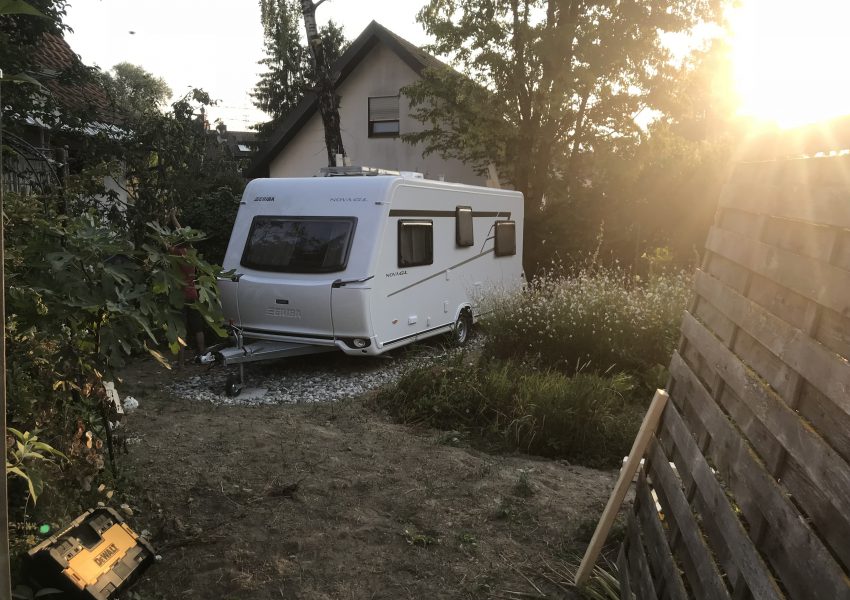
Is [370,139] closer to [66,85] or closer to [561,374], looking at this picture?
[66,85]

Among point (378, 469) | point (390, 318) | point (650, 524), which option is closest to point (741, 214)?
point (650, 524)

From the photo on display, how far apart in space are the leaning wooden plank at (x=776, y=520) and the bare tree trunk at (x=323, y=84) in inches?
508

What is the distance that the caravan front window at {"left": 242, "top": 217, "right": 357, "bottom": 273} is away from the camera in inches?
353

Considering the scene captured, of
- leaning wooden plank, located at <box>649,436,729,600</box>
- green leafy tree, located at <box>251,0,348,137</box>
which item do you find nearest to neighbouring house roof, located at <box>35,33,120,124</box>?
leaning wooden plank, located at <box>649,436,729,600</box>

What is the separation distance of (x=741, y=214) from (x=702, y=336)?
481 mm

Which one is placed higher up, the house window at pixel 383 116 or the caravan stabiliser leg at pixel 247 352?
the house window at pixel 383 116

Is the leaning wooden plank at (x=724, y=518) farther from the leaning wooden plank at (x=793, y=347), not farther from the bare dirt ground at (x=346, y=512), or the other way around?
the bare dirt ground at (x=346, y=512)

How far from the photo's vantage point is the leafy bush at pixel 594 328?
8242 mm

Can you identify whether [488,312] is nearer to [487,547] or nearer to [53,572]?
[487,547]

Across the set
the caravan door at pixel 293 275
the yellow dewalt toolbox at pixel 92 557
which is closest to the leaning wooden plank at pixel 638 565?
the yellow dewalt toolbox at pixel 92 557

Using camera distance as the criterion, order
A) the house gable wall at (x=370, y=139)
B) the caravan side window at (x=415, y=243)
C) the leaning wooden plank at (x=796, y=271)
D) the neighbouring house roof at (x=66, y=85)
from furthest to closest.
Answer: the house gable wall at (x=370, y=139) < the neighbouring house roof at (x=66, y=85) < the caravan side window at (x=415, y=243) < the leaning wooden plank at (x=796, y=271)

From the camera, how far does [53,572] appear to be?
9.49ft

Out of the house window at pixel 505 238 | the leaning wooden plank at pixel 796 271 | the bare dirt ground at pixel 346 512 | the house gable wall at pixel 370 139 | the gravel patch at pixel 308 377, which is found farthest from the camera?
the house gable wall at pixel 370 139

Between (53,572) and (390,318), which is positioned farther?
(390,318)
